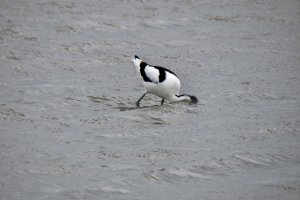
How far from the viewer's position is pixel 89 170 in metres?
8.07

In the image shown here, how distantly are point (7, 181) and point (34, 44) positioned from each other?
19.7 feet

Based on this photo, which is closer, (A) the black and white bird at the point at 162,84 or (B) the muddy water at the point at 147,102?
(B) the muddy water at the point at 147,102

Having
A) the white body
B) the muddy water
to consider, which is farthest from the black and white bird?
the muddy water

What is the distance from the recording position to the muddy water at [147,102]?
790cm

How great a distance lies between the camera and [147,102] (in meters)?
11.2

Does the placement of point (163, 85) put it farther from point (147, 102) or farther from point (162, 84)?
point (147, 102)

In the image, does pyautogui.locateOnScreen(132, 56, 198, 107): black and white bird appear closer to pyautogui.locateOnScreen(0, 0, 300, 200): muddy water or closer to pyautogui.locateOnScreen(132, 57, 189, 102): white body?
pyautogui.locateOnScreen(132, 57, 189, 102): white body

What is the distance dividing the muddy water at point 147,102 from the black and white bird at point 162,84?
6.1 inches

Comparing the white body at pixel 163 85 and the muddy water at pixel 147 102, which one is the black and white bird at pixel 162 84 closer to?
the white body at pixel 163 85

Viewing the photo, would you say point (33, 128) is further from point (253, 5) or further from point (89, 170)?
point (253, 5)

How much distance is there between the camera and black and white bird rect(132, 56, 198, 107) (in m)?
10.6

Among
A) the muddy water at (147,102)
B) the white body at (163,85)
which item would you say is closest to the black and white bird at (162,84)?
the white body at (163,85)

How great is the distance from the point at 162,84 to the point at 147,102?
755 mm

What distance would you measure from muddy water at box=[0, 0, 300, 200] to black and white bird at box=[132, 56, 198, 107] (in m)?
0.16
